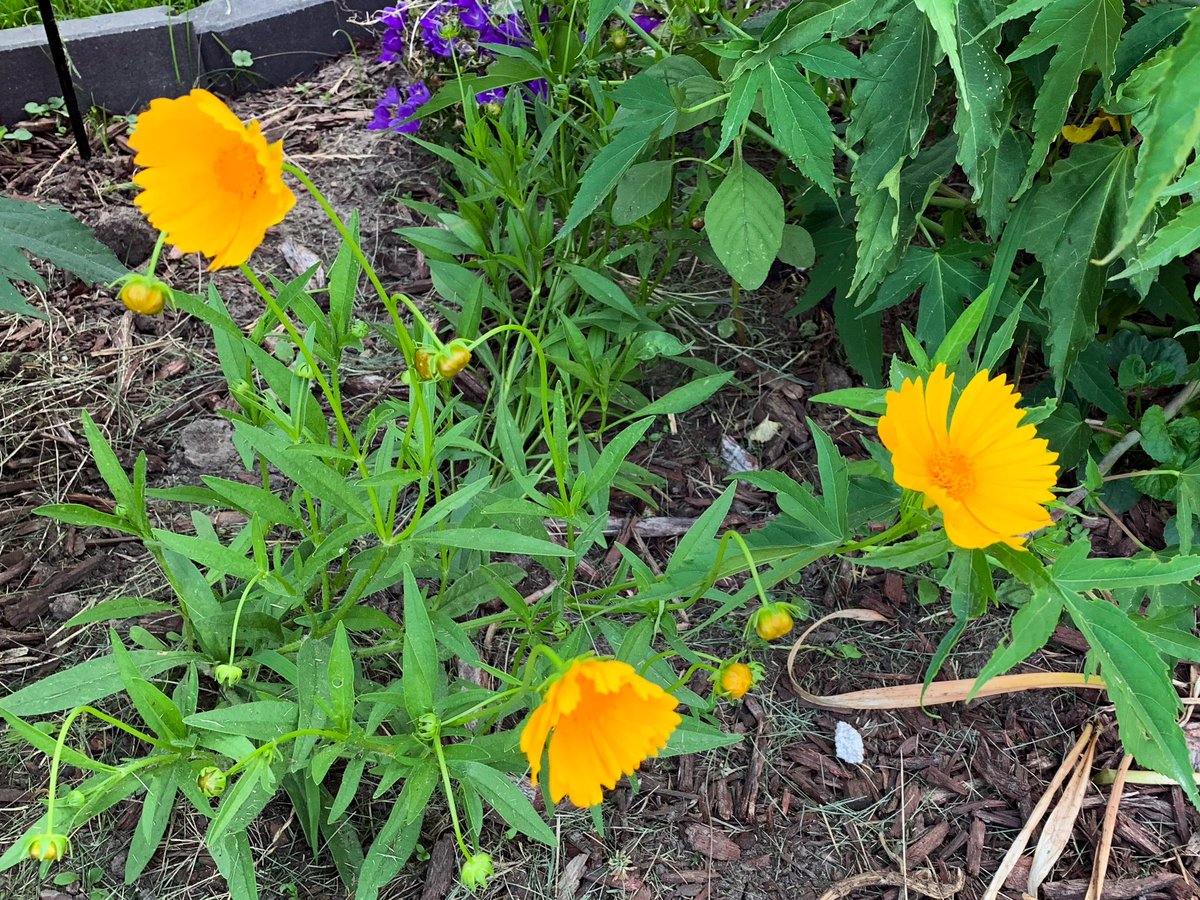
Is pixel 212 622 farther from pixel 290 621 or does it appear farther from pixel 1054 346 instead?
pixel 1054 346

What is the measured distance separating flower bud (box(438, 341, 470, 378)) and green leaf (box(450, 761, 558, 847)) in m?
0.46

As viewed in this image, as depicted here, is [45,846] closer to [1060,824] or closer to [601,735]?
[601,735]

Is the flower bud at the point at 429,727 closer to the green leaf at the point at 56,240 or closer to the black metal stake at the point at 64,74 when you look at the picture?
the green leaf at the point at 56,240

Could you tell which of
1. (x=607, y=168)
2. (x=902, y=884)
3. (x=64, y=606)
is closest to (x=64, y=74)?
(x=64, y=606)

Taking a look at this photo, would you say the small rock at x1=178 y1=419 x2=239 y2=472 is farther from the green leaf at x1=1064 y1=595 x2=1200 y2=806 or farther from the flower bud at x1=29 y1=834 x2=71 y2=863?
the green leaf at x1=1064 y1=595 x2=1200 y2=806

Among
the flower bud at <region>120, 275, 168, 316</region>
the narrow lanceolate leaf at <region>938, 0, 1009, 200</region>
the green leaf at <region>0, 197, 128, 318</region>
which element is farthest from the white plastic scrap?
the green leaf at <region>0, 197, 128, 318</region>

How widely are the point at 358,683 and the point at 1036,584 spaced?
848mm

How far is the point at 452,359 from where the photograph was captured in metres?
0.86

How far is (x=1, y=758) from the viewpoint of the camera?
131cm

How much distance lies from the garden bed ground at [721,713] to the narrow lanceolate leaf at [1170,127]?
1.01 meters

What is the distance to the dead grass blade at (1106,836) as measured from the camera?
1368mm

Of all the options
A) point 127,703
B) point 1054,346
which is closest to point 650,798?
point 127,703

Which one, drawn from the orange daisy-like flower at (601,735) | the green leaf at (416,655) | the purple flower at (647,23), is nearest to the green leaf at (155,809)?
the green leaf at (416,655)

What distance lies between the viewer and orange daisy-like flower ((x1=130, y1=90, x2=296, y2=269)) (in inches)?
31.9
